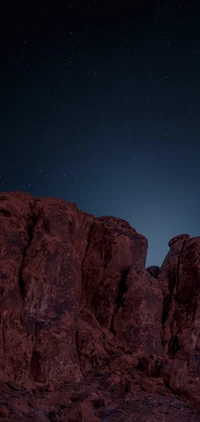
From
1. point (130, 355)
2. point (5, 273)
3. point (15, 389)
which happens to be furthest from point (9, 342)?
point (130, 355)

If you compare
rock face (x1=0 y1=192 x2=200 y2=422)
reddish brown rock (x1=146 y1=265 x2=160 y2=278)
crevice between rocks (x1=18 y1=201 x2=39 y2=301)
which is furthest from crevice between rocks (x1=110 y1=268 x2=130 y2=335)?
reddish brown rock (x1=146 y1=265 x2=160 y2=278)

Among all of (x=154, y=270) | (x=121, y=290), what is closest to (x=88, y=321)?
(x=121, y=290)

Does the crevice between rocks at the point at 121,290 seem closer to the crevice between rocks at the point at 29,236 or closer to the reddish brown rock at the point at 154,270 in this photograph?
the crevice between rocks at the point at 29,236

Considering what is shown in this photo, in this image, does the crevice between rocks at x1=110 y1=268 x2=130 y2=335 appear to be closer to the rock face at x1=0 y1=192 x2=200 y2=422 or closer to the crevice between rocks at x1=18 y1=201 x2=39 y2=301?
the rock face at x1=0 y1=192 x2=200 y2=422

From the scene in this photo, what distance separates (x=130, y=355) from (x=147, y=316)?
7.16 feet

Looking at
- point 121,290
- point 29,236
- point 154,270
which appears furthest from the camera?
point 154,270

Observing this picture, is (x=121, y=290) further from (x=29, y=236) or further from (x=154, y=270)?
(x=154, y=270)

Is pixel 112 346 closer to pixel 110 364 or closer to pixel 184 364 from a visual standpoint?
pixel 110 364

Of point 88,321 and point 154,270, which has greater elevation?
point 154,270

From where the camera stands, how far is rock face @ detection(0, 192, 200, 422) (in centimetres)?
938

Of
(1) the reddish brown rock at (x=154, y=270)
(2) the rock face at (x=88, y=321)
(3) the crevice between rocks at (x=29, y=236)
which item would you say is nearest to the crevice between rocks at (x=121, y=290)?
(2) the rock face at (x=88, y=321)

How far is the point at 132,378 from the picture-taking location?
1101cm

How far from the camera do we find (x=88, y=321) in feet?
44.1

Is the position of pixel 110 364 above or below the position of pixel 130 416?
above
